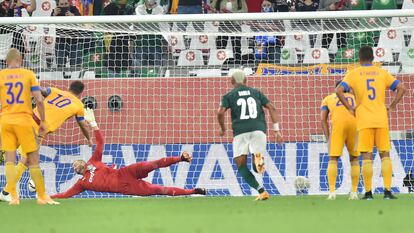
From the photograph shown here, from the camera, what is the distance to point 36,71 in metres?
20.1

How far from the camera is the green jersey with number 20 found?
49.8 ft

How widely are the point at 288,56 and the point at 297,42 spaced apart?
42 cm

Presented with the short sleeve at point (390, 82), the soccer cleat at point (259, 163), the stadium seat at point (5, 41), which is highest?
the stadium seat at point (5, 41)

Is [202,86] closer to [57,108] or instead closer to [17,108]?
[57,108]

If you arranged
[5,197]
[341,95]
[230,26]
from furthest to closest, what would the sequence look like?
[230,26] < [5,197] < [341,95]

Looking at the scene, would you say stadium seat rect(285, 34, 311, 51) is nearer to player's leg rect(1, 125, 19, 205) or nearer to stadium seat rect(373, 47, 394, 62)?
stadium seat rect(373, 47, 394, 62)

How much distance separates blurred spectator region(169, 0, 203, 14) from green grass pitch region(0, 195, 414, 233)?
802 cm

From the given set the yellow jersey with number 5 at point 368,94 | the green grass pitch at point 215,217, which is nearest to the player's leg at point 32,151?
the green grass pitch at point 215,217

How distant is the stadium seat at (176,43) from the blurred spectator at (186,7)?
1344mm

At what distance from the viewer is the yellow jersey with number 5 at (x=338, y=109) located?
1608cm

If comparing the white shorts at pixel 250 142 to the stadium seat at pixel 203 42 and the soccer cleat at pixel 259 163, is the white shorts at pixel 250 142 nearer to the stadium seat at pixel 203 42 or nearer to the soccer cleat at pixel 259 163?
the soccer cleat at pixel 259 163

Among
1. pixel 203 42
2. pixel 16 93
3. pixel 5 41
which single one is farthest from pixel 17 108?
pixel 203 42

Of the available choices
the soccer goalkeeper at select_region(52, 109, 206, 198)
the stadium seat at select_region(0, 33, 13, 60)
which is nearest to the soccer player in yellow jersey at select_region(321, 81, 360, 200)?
the soccer goalkeeper at select_region(52, 109, 206, 198)

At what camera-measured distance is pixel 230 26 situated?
2078 cm
